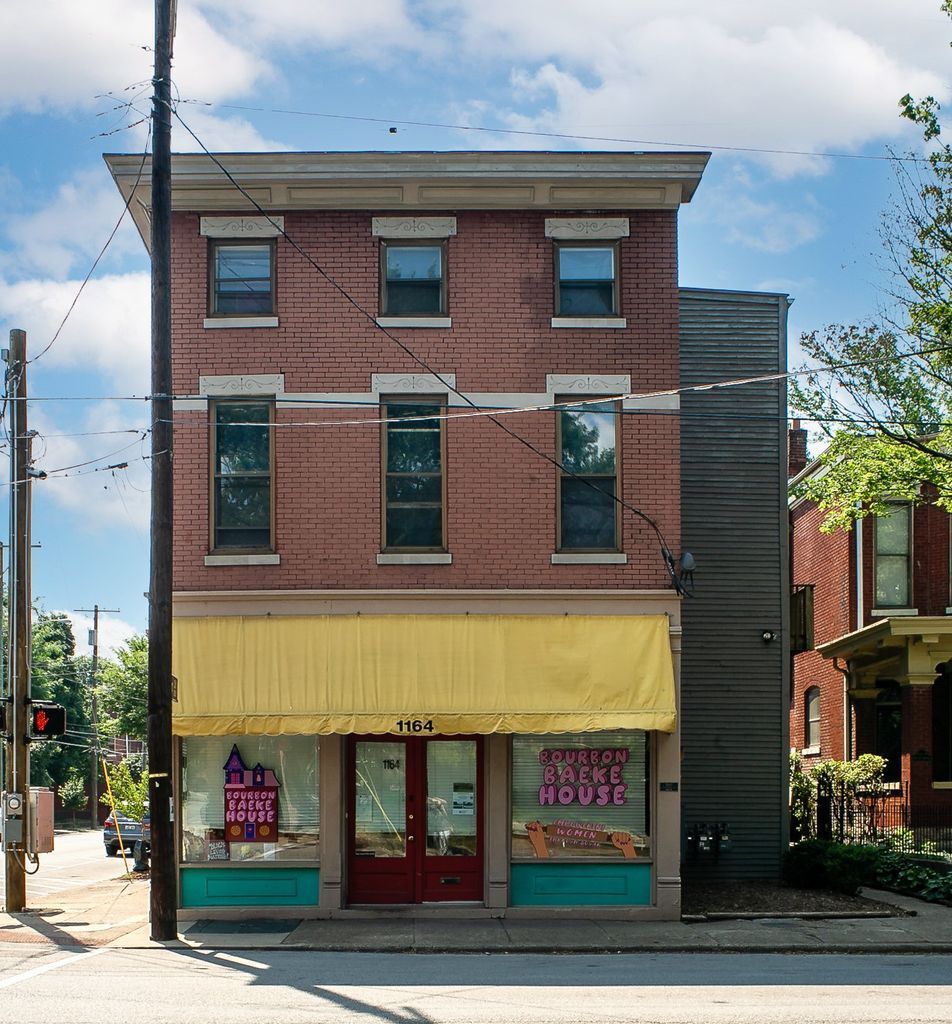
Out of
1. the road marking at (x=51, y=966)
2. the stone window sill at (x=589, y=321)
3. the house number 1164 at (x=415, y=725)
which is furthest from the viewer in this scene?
the stone window sill at (x=589, y=321)

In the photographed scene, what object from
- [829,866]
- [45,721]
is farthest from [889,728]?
[45,721]

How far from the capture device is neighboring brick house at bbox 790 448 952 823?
88.8ft

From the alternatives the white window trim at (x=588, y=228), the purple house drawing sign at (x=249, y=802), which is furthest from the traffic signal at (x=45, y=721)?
the white window trim at (x=588, y=228)

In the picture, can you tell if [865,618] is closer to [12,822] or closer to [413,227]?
[413,227]

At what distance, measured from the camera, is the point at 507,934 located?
15992 mm

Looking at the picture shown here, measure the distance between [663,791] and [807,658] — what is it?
17249mm

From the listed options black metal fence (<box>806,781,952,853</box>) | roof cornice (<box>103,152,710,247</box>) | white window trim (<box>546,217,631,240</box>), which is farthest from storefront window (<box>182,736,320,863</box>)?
black metal fence (<box>806,781,952,853</box>)

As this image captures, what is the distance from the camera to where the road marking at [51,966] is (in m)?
12.5

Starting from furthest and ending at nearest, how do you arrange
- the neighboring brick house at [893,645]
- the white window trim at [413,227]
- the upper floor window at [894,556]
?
the upper floor window at [894,556], the neighboring brick house at [893,645], the white window trim at [413,227]

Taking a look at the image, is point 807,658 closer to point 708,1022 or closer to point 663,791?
point 663,791

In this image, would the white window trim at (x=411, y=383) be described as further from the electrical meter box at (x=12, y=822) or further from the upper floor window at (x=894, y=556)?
the upper floor window at (x=894, y=556)

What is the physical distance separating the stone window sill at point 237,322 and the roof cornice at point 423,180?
58.2 inches

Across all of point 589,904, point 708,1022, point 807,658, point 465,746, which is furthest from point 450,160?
point 807,658

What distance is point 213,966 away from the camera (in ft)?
45.9
